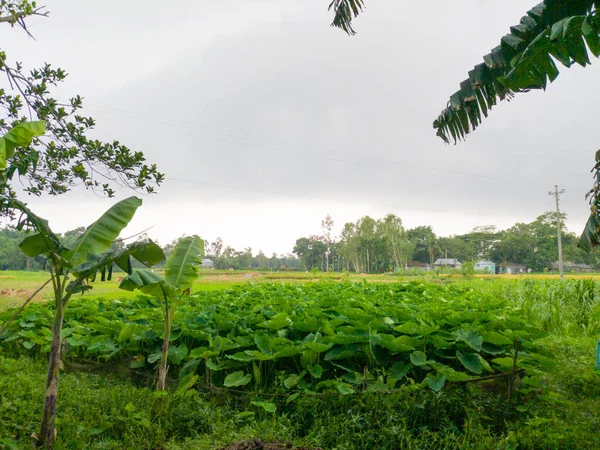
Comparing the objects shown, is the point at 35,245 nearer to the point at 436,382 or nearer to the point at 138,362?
the point at 138,362

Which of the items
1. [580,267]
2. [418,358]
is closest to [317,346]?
A: [418,358]

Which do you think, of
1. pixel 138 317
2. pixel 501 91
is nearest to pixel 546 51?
pixel 501 91

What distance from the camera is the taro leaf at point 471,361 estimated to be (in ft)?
12.6

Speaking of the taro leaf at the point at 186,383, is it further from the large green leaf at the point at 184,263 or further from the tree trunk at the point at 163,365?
the large green leaf at the point at 184,263

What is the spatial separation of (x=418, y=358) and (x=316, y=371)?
2.99 feet

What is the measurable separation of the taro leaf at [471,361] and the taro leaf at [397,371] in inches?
18.0

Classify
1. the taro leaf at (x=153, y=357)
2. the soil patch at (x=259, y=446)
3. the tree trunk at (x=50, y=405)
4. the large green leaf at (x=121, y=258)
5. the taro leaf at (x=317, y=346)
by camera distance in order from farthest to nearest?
1. the taro leaf at (x=153, y=357)
2. the taro leaf at (x=317, y=346)
3. the large green leaf at (x=121, y=258)
4. the tree trunk at (x=50, y=405)
5. the soil patch at (x=259, y=446)

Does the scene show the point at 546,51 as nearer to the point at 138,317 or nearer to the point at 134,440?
the point at 134,440

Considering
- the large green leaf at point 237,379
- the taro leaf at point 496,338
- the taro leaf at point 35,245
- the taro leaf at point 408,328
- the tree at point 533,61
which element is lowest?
the large green leaf at point 237,379

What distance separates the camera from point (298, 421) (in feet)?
11.7

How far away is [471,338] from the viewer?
4074 millimetres

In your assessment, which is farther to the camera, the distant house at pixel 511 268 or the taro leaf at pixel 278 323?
the distant house at pixel 511 268

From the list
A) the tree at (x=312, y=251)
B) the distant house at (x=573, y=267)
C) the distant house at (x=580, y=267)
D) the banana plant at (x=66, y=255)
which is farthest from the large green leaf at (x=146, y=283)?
the distant house at (x=580, y=267)

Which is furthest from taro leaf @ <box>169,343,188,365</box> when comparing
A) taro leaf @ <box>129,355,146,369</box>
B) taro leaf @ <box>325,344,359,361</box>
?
taro leaf @ <box>325,344,359,361</box>
